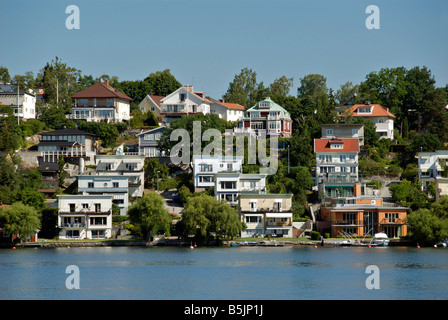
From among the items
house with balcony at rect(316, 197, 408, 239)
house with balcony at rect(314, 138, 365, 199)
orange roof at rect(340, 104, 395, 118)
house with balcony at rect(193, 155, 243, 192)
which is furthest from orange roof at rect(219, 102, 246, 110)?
house with balcony at rect(316, 197, 408, 239)

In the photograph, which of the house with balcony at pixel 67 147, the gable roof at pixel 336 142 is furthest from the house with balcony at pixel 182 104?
the gable roof at pixel 336 142

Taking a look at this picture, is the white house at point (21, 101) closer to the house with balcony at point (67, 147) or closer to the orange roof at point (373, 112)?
the house with balcony at point (67, 147)

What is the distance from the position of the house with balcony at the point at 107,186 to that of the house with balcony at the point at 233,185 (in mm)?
8841

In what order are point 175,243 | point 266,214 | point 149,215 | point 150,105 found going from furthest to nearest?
point 150,105, point 266,214, point 175,243, point 149,215

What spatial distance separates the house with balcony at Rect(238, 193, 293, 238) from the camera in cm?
7069

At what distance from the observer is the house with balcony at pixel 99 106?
96.1 meters

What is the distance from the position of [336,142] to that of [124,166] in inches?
868

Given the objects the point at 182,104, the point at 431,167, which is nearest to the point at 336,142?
the point at 431,167

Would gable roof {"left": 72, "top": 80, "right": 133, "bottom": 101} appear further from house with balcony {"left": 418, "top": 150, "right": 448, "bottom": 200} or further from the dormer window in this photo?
house with balcony {"left": 418, "top": 150, "right": 448, "bottom": 200}

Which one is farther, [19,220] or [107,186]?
[107,186]

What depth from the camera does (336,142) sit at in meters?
82.1

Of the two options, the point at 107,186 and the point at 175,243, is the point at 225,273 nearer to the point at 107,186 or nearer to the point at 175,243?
the point at 175,243

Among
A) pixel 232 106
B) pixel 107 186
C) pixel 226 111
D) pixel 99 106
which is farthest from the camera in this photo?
pixel 232 106

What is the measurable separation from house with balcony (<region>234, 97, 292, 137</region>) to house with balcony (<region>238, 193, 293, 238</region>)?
21094 millimetres
